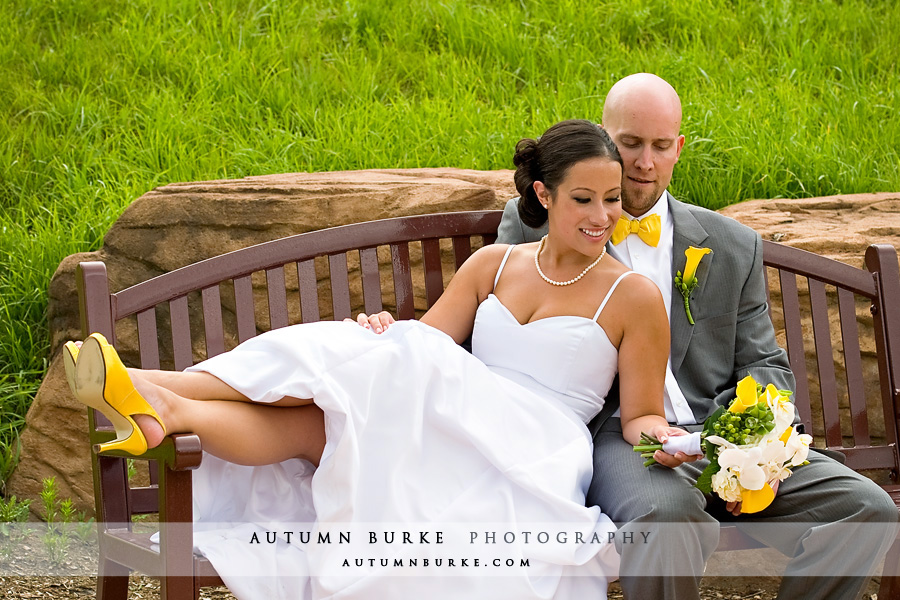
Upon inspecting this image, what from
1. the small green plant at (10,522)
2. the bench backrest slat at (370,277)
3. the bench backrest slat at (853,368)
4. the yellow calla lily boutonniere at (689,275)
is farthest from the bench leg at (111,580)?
the bench backrest slat at (853,368)

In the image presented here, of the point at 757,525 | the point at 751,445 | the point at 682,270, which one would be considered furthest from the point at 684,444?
the point at 682,270

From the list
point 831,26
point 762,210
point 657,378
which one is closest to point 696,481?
point 657,378

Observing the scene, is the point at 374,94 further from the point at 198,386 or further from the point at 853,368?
the point at 198,386

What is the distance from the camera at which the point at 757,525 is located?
10.5ft

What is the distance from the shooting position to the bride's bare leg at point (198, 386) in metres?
3.02

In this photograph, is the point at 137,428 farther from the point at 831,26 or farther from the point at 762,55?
the point at 831,26

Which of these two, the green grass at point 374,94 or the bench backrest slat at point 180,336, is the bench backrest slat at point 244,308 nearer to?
the bench backrest slat at point 180,336

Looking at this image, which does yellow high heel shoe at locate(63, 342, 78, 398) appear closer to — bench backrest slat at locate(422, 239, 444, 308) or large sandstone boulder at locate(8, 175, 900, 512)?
bench backrest slat at locate(422, 239, 444, 308)

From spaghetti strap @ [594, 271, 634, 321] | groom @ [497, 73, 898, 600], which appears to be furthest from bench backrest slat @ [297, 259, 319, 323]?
spaghetti strap @ [594, 271, 634, 321]

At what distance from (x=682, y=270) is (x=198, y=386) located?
6.04 ft

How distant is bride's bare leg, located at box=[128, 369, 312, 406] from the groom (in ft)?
3.66

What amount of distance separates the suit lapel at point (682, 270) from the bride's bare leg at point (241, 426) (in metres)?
1.37

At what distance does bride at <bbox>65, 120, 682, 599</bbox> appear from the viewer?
9.34ft

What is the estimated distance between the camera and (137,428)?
270cm
